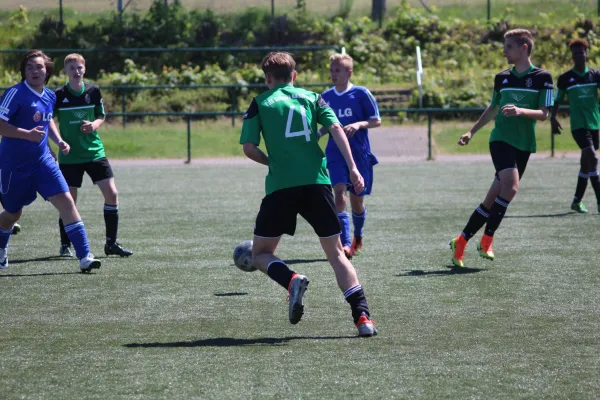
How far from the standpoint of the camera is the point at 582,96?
13.2m

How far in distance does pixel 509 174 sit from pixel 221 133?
16.9 metres

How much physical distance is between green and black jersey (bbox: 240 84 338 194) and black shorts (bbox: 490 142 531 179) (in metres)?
2.96

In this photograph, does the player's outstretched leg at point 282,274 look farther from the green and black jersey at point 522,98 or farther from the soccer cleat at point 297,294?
the green and black jersey at point 522,98

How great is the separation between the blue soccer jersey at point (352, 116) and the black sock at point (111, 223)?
7.11 ft

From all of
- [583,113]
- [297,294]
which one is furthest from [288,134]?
[583,113]

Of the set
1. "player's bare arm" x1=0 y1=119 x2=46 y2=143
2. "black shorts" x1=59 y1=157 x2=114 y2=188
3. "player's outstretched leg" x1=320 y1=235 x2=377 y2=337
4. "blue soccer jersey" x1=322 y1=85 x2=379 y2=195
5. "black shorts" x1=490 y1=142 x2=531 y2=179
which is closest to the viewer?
"player's outstretched leg" x1=320 y1=235 x2=377 y2=337

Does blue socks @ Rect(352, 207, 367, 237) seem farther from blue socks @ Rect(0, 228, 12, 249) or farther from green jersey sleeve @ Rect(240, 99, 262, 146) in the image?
green jersey sleeve @ Rect(240, 99, 262, 146)

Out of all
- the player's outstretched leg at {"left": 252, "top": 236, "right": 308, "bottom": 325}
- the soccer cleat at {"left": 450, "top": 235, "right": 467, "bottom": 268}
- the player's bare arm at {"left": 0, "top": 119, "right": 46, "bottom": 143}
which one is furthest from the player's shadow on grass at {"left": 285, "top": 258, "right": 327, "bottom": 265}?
the player's outstretched leg at {"left": 252, "top": 236, "right": 308, "bottom": 325}

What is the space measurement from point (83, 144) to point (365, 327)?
448 cm

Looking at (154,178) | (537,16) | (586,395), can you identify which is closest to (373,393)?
(586,395)

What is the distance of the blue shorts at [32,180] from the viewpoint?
8.41 meters

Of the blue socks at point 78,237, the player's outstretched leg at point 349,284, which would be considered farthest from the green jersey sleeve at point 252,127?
the blue socks at point 78,237

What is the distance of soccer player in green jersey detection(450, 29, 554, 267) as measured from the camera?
28.1ft

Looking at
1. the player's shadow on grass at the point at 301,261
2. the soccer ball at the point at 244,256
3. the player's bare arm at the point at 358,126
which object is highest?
the player's bare arm at the point at 358,126
